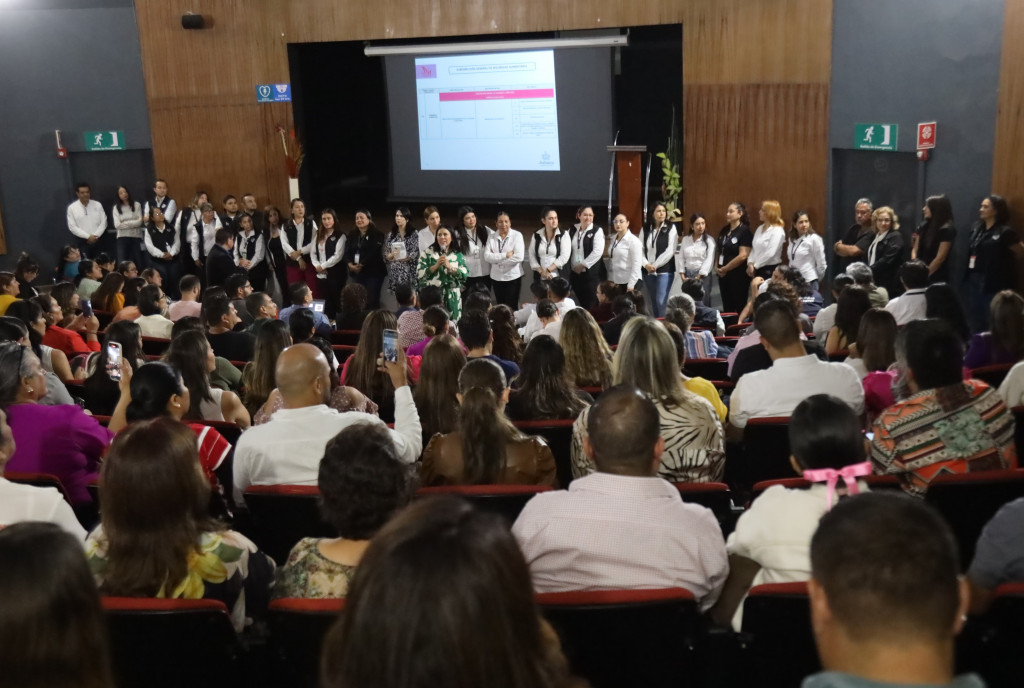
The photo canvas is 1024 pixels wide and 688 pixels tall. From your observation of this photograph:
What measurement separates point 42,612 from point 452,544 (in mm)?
731

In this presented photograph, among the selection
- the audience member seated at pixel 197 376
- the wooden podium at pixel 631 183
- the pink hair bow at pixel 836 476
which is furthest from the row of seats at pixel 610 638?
the wooden podium at pixel 631 183

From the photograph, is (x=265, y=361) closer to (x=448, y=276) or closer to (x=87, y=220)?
(x=448, y=276)

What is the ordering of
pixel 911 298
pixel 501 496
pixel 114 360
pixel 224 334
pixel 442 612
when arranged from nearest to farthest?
1. pixel 442 612
2. pixel 501 496
3. pixel 114 360
4. pixel 224 334
5. pixel 911 298

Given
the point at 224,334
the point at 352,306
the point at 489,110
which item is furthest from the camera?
the point at 489,110

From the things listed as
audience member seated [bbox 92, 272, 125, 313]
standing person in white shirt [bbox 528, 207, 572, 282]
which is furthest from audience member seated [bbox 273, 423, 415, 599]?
standing person in white shirt [bbox 528, 207, 572, 282]

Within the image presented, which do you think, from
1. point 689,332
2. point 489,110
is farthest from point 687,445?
point 489,110

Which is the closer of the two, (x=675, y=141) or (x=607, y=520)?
(x=607, y=520)

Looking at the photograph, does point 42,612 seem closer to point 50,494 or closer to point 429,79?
point 50,494

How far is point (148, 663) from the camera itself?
2350mm

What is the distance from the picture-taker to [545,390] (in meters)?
4.21

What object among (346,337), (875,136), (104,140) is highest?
(104,140)

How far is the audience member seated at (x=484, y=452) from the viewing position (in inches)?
134

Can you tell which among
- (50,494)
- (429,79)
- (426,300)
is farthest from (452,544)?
(429,79)

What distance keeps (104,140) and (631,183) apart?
22.8 feet
